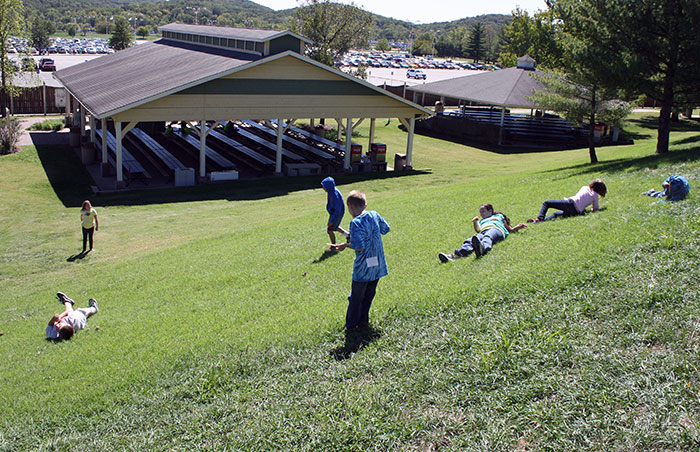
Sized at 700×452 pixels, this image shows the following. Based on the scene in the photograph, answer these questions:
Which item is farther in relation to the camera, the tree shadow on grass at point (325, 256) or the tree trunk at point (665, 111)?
the tree trunk at point (665, 111)

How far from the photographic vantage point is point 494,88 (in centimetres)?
3741

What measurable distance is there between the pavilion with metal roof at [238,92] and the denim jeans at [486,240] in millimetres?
14611

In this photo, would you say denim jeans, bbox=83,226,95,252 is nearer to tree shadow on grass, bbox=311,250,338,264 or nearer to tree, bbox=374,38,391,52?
tree shadow on grass, bbox=311,250,338,264

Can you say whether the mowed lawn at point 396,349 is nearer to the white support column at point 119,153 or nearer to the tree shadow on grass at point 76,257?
the tree shadow on grass at point 76,257

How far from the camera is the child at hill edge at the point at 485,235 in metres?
8.51

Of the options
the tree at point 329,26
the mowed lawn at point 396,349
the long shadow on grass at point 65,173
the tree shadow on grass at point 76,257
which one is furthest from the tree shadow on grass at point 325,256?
the tree at point 329,26

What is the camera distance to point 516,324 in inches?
243

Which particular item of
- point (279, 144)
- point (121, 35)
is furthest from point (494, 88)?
point (121, 35)

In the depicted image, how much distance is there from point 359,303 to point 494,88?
110 feet

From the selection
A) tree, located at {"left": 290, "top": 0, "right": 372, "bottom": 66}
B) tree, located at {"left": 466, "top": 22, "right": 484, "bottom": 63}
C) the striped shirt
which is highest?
tree, located at {"left": 466, "top": 22, "right": 484, "bottom": 63}

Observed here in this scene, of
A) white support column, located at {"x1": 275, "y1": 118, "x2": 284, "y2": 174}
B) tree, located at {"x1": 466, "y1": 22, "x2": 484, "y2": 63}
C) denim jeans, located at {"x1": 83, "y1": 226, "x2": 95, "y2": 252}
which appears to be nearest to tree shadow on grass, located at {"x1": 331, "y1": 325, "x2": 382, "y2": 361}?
denim jeans, located at {"x1": 83, "y1": 226, "x2": 95, "y2": 252}

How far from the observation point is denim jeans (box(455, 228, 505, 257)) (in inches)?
338

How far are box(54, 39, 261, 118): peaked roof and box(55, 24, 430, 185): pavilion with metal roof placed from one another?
72 mm

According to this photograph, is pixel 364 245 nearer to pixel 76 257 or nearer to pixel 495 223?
pixel 495 223
